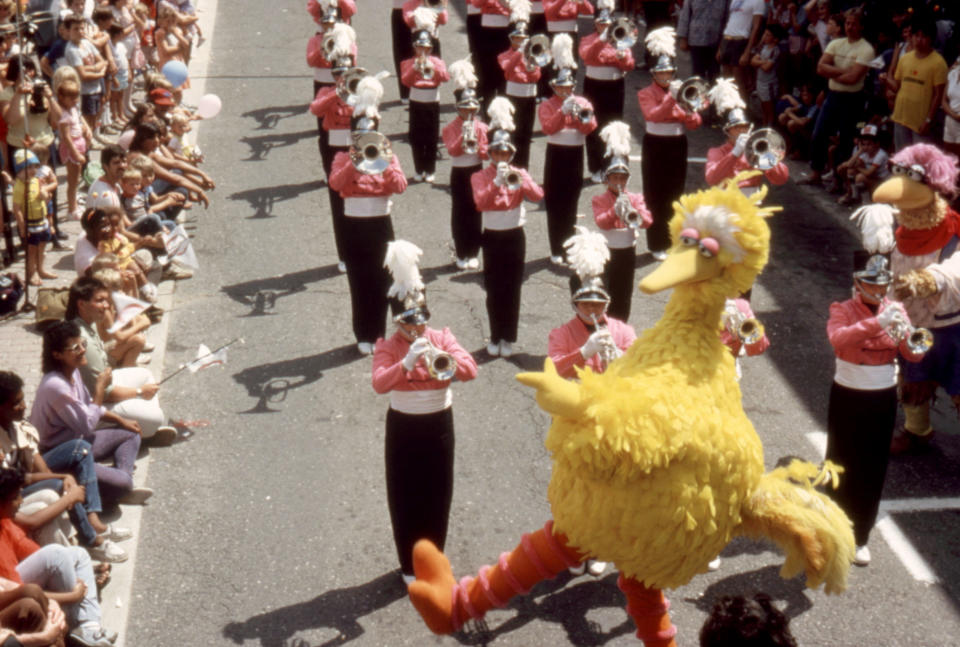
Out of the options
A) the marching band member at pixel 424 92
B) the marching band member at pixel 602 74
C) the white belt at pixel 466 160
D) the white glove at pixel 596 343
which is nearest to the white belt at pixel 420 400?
the white glove at pixel 596 343

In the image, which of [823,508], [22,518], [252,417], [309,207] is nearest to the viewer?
[823,508]

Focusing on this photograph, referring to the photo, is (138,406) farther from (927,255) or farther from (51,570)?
(927,255)

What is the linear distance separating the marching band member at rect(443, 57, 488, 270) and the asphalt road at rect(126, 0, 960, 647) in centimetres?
31

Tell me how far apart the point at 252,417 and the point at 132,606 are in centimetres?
220

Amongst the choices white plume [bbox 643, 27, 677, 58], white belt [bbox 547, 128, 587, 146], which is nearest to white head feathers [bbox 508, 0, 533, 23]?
white plume [bbox 643, 27, 677, 58]

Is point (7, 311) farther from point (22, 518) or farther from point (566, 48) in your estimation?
point (566, 48)

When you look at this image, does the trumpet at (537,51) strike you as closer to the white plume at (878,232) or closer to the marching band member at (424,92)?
the marching band member at (424,92)

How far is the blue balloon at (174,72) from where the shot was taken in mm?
13516

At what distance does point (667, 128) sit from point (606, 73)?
225 cm

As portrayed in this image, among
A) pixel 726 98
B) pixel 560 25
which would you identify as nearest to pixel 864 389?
pixel 726 98

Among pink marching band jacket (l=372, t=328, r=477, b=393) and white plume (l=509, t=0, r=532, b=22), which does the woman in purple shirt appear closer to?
pink marching band jacket (l=372, t=328, r=477, b=393)

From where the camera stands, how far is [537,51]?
481 inches

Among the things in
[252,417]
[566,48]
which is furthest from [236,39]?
[252,417]

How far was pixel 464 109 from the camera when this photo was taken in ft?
33.5
